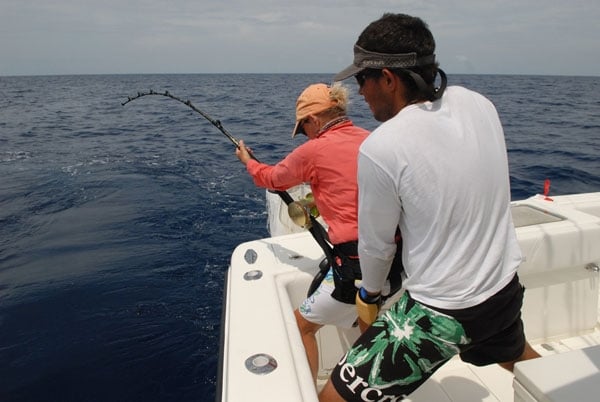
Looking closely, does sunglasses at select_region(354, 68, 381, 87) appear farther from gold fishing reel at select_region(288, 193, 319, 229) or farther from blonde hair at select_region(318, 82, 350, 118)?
gold fishing reel at select_region(288, 193, 319, 229)

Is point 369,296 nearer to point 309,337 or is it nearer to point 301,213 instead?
point 309,337

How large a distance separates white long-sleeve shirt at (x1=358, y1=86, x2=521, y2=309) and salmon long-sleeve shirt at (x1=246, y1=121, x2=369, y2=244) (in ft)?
1.54

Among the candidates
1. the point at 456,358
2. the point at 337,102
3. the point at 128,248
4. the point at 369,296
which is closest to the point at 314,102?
the point at 337,102

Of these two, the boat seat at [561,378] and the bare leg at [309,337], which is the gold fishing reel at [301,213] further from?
the boat seat at [561,378]

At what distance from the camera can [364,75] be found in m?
1.28

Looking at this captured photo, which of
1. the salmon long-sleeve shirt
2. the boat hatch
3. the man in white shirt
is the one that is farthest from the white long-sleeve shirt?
the boat hatch

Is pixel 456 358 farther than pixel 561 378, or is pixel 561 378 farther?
pixel 456 358

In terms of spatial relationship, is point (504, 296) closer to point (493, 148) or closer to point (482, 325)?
point (482, 325)

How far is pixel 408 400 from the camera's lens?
7.02ft

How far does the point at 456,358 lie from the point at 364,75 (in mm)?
1805

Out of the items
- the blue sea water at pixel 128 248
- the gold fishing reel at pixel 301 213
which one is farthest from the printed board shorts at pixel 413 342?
the blue sea water at pixel 128 248

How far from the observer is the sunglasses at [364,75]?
1.25 m

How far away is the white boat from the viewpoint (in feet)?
4.77

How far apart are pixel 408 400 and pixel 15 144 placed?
46.5 feet
